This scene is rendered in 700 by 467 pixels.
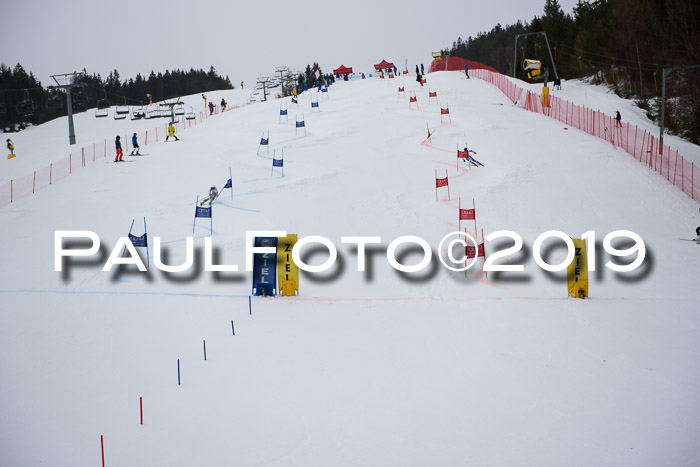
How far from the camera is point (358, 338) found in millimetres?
13109

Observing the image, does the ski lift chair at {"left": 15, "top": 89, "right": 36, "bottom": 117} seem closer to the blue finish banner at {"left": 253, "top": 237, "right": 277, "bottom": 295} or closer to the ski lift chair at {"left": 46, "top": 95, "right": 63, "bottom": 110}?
the ski lift chair at {"left": 46, "top": 95, "right": 63, "bottom": 110}

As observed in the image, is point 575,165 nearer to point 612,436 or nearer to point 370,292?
point 370,292

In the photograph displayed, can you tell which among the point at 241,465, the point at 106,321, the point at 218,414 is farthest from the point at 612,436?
the point at 106,321

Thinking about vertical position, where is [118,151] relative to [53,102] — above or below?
below

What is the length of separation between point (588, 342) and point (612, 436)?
3771 millimetres

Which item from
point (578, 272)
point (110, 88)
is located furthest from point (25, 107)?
point (110, 88)

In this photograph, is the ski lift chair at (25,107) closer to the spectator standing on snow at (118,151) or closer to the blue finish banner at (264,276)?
the spectator standing on snow at (118,151)

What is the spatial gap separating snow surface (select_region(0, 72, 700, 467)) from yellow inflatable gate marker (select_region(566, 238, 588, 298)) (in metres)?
0.48

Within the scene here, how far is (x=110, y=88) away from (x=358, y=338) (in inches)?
5061

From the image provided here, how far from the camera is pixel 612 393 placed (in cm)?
1025

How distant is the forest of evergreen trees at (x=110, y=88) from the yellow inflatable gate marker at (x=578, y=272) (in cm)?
8449

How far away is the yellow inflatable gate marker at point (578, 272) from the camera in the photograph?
1520 cm

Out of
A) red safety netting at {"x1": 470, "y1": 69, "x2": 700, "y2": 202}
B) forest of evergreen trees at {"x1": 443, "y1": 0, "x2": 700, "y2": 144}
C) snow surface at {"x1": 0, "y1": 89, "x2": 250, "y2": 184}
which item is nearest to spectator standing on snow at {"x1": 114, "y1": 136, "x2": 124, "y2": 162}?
snow surface at {"x1": 0, "y1": 89, "x2": 250, "y2": 184}

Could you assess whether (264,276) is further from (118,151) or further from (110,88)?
(110,88)
